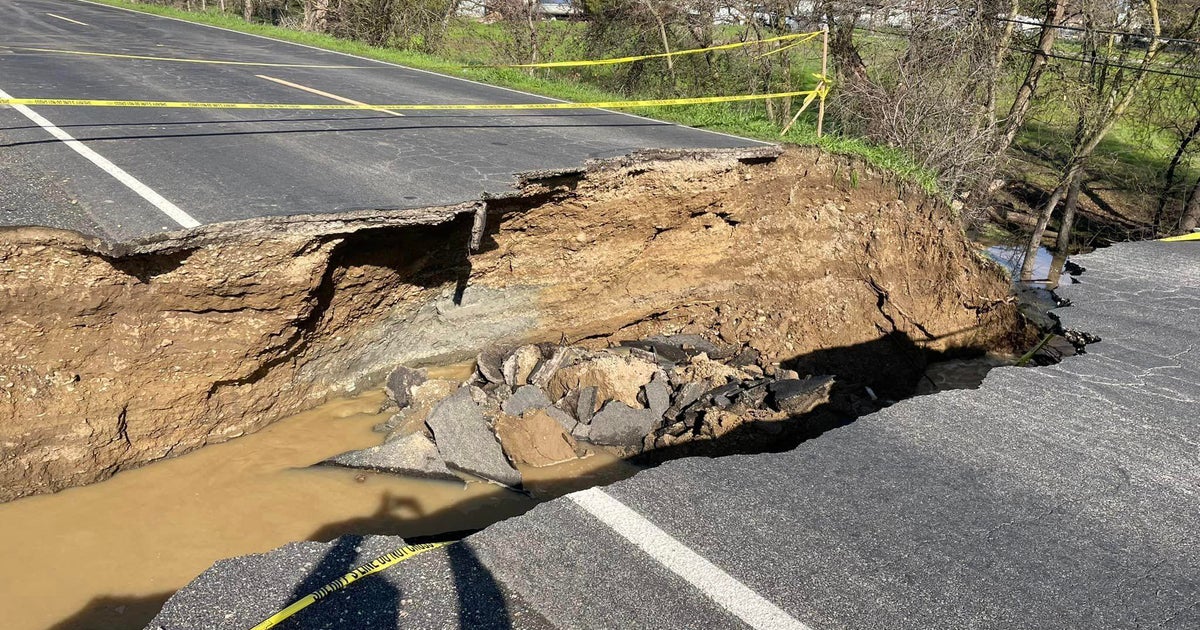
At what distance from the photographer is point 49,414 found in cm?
482

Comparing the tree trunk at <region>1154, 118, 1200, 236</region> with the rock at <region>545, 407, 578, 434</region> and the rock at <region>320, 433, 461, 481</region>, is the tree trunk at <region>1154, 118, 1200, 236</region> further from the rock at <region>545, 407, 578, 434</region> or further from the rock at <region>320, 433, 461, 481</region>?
the rock at <region>320, 433, 461, 481</region>

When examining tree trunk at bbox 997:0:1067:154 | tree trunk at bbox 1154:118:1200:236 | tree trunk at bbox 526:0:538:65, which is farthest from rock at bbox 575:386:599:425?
tree trunk at bbox 1154:118:1200:236

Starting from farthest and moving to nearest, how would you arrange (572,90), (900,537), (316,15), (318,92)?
(316,15), (572,90), (318,92), (900,537)

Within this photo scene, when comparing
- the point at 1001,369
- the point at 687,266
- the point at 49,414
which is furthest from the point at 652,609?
the point at 687,266

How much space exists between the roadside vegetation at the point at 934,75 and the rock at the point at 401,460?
552 cm

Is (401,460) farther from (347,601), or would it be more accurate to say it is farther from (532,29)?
(532,29)

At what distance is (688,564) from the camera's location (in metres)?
3.16

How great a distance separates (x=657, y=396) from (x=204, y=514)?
370 cm

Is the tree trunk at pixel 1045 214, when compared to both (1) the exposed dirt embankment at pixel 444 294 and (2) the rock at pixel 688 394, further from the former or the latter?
(2) the rock at pixel 688 394

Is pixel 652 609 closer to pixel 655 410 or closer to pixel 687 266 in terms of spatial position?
pixel 655 410

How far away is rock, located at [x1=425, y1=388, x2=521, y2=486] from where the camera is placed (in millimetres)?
5746

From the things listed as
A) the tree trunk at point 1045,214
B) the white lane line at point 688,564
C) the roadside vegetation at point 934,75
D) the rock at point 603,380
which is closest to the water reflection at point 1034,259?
the tree trunk at point 1045,214

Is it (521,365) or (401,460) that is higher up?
(521,365)

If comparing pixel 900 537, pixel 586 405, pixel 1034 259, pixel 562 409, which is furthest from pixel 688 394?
pixel 1034 259
